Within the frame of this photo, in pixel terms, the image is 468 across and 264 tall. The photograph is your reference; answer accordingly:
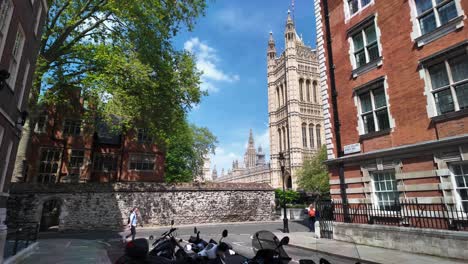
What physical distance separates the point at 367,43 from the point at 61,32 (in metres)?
18.3

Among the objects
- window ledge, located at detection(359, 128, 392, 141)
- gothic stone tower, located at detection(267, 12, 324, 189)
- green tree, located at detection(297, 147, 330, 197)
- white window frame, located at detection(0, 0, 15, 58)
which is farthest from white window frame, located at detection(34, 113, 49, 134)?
gothic stone tower, located at detection(267, 12, 324, 189)

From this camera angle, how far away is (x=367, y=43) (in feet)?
47.3

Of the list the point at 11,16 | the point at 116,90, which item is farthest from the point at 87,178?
the point at 11,16

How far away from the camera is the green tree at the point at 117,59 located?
16.0 meters

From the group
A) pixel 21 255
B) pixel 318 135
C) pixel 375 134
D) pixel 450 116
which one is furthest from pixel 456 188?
pixel 318 135

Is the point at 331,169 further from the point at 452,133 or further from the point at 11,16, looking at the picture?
the point at 11,16

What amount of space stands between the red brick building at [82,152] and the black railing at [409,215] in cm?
2348

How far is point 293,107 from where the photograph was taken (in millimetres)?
80875

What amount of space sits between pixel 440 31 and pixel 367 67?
3493 millimetres

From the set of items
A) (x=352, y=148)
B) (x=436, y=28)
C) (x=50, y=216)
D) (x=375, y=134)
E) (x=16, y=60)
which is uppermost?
(x=436, y=28)

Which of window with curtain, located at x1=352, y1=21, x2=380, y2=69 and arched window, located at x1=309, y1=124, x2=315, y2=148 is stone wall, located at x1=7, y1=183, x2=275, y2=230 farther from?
arched window, located at x1=309, y1=124, x2=315, y2=148

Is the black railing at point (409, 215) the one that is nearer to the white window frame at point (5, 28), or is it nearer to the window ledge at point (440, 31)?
the window ledge at point (440, 31)

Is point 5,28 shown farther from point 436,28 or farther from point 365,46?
point 436,28

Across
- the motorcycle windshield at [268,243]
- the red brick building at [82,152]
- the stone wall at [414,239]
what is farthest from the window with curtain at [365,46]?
the red brick building at [82,152]
